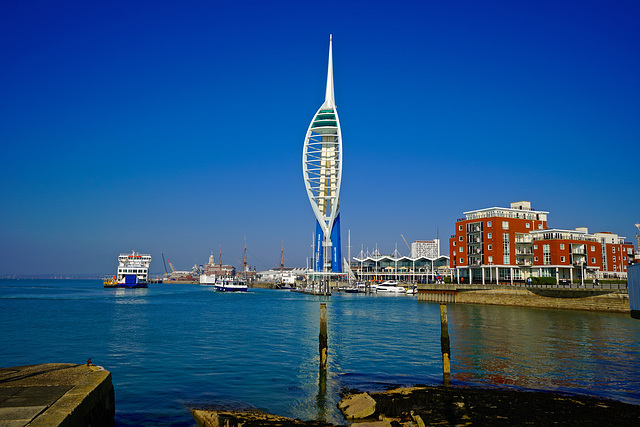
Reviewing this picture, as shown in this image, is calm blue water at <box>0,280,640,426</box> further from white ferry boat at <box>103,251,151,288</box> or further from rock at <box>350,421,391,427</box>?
white ferry boat at <box>103,251,151,288</box>

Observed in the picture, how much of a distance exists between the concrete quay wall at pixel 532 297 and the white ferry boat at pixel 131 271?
97753 millimetres

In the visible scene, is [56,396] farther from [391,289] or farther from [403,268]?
[403,268]

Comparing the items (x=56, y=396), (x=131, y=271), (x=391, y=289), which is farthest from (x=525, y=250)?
(x=131, y=271)

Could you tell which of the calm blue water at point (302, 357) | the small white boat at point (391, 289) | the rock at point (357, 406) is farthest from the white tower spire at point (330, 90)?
the rock at point (357, 406)

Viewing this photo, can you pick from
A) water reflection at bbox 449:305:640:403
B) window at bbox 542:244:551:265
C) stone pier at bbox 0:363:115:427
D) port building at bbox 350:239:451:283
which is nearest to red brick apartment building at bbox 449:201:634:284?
window at bbox 542:244:551:265

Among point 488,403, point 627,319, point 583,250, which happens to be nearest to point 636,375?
point 488,403

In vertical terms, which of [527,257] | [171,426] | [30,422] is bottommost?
[171,426]

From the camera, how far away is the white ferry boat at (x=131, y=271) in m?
149

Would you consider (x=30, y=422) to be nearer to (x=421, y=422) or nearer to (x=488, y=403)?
(x=421, y=422)

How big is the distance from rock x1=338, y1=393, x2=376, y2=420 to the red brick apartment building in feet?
210

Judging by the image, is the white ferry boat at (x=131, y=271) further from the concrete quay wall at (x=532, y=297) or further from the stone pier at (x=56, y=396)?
the stone pier at (x=56, y=396)

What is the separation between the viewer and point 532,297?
63.5m

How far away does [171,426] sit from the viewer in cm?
1508

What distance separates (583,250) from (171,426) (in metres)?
73.3
